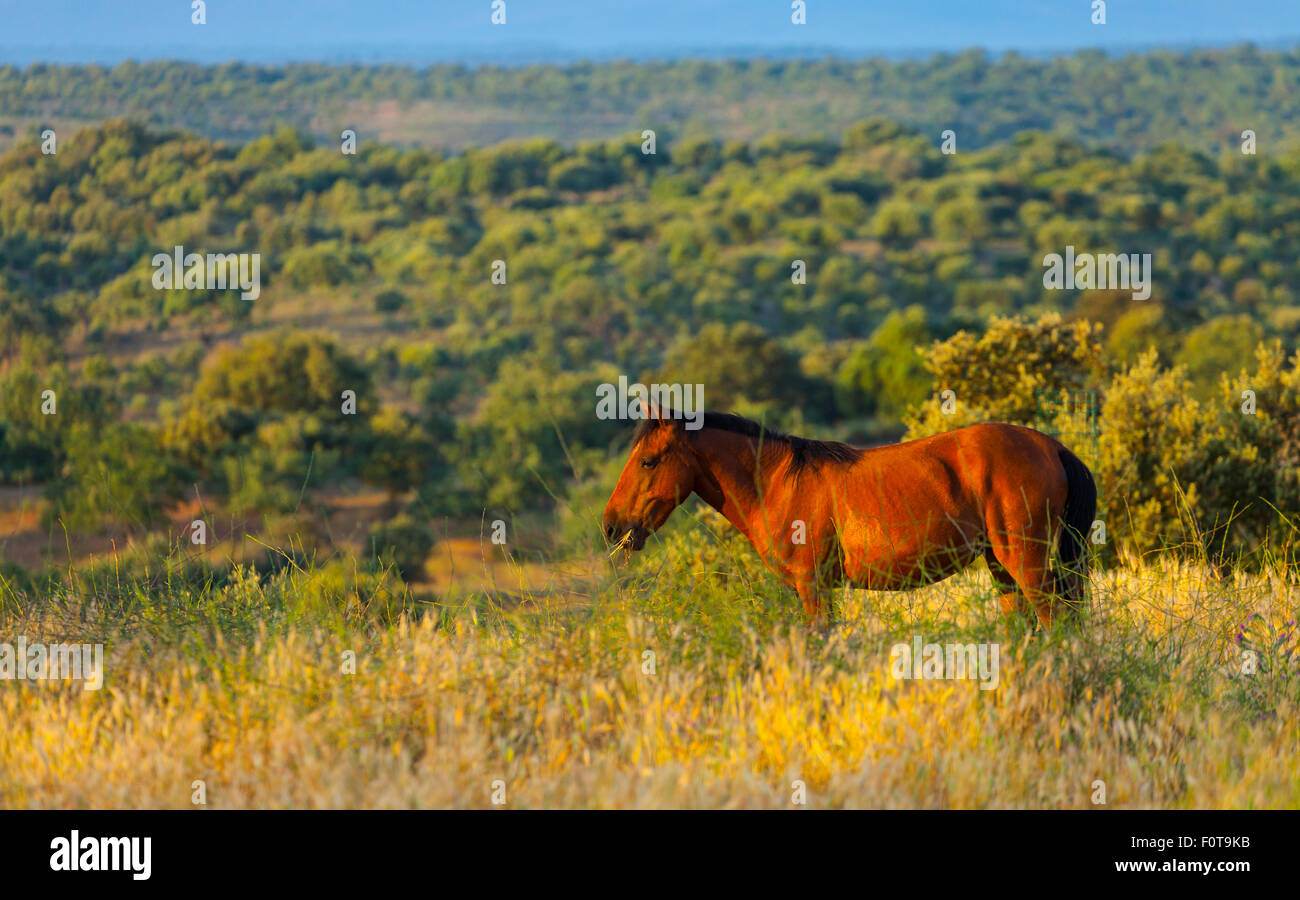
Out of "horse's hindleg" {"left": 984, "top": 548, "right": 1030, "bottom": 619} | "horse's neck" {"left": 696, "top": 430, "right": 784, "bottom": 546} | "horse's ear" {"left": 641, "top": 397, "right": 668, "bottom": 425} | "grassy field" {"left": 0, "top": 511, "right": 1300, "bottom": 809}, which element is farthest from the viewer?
"horse's hindleg" {"left": 984, "top": 548, "right": 1030, "bottom": 619}

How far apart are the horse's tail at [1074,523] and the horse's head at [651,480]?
194 centimetres

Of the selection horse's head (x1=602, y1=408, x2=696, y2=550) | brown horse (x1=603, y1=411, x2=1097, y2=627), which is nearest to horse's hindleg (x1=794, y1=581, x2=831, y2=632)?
brown horse (x1=603, y1=411, x2=1097, y2=627)

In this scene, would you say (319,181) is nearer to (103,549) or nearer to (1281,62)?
(103,549)

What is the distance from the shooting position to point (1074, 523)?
6336 mm

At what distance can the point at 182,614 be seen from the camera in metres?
6.30

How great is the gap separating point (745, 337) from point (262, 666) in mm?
38917

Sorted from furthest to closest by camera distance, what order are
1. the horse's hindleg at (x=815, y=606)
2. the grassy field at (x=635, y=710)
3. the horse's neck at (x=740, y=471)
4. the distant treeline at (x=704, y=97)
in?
1. the distant treeline at (x=704, y=97)
2. the horse's neck at (x=740, y=471)
3. the horse's hindleg at (x=815, y=606)
4. the grassy field at (x=635, y=710)

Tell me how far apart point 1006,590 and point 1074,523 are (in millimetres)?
484

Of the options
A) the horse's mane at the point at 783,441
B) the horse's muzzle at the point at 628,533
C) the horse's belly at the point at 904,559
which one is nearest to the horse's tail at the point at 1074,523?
the horse's belly at the point at 904,559

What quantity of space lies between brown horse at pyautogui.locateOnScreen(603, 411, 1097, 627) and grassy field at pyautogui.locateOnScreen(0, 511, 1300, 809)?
23 centimetres

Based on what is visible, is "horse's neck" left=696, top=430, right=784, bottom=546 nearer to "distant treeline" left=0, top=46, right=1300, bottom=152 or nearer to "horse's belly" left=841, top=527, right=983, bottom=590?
"horse's belly" left=841, top=527, right=983, bottom=590

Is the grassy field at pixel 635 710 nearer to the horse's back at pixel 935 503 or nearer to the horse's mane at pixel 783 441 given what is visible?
the horse's back at pixel 935 503

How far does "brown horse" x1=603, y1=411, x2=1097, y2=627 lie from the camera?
611 cm

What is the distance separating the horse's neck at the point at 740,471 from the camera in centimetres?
619
